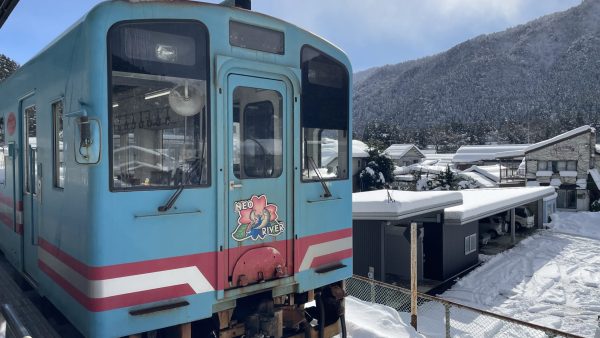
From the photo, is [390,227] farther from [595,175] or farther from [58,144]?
[595,175]

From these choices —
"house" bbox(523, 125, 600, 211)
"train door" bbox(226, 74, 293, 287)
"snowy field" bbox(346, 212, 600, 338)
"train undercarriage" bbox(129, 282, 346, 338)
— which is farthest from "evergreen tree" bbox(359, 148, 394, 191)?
"train door" bbox(226, 74, 293, 287)

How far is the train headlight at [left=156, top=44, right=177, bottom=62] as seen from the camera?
3277mm

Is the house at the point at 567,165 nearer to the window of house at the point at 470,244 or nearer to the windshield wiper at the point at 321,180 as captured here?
the window of house at the point at 470,244

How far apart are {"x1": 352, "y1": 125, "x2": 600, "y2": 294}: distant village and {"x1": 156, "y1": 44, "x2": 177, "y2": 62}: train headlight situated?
932 cm

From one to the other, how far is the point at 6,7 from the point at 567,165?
3566 centimetres

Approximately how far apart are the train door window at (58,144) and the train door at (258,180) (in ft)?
4.91

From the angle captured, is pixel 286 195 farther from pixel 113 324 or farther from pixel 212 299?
pixel 113 324

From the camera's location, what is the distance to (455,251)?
15984mm

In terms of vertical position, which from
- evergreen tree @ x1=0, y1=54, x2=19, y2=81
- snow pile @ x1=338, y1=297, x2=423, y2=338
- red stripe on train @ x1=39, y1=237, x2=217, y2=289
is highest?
evergreen tree @ x1=0, y1=54, x2=19, y2=81

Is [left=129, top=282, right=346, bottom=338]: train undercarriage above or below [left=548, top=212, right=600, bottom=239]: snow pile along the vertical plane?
above

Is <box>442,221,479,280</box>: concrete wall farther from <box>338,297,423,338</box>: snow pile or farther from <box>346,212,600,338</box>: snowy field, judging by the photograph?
<box>338,297,423,338</box>: snow pile

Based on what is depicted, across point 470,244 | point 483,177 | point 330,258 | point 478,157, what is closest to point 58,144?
point 330,258

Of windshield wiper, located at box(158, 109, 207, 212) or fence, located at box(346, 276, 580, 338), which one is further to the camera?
fence, located at box(346, 276, 580, 338)

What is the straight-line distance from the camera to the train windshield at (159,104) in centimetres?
313
